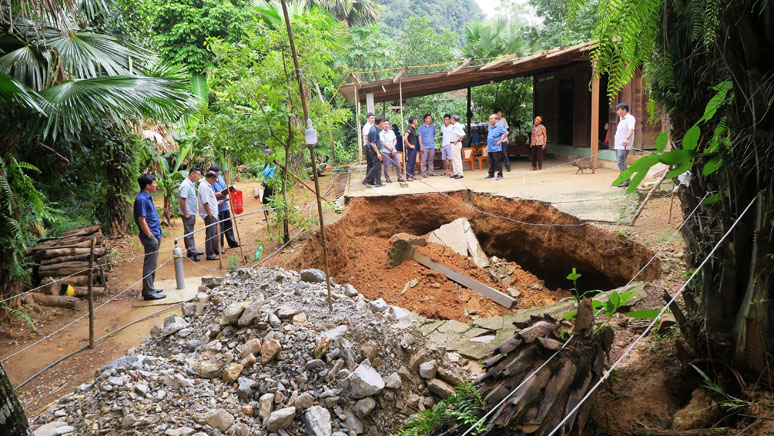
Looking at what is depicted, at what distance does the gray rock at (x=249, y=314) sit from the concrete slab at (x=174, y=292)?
2395 millimetres

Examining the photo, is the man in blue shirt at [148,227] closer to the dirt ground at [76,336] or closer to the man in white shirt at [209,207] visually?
the dirt ground at [76,336]

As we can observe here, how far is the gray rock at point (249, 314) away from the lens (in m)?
4.19

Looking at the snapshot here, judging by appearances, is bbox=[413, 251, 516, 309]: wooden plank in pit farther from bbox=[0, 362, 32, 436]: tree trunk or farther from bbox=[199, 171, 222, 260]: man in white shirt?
bbox=[0, 362, 32, 436]: tree trunk

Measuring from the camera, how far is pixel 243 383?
12.1 feet

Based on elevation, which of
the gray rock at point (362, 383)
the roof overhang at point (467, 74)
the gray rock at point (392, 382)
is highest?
the roof overhang at point (467, 74)

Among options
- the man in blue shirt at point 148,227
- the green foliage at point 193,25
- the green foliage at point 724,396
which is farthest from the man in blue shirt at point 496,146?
the green foliage at point 193,25

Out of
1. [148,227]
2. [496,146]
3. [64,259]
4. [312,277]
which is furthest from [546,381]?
[496,146]

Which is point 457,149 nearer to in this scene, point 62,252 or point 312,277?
point 312,277

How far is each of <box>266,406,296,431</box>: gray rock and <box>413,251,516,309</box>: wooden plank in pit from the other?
482cm

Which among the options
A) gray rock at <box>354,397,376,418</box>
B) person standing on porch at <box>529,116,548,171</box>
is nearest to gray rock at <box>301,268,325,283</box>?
gray rock at <box>354,397,376,418</box>

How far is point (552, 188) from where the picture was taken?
32.1 feet

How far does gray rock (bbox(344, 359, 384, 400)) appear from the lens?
3.65 m

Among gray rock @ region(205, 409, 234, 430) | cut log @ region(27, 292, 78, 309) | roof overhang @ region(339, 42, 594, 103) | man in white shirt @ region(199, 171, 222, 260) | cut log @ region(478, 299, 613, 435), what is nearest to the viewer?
cut log @ region(478, 299, 613, 435)

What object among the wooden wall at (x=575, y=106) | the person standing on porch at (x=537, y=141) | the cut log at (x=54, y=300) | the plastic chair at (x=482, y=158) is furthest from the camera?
the plastic chair at (x=482, y=158)
